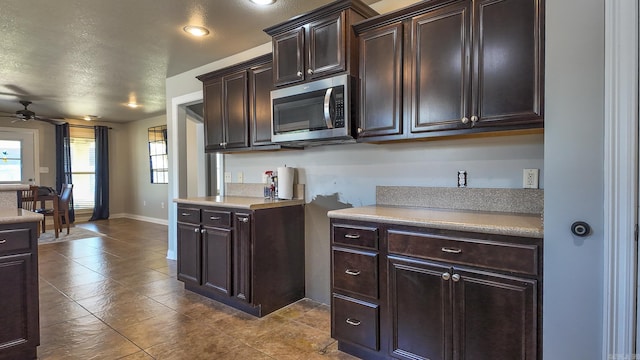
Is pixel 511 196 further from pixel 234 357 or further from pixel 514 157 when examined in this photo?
pixel 234 357

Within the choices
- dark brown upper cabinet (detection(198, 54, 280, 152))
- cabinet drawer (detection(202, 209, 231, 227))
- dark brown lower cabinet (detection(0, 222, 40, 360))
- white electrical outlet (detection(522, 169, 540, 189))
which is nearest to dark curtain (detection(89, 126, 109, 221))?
dark brown upper cabinet (detection(198, 54, 280, 152))

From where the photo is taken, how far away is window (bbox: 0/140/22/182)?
6.83 metres

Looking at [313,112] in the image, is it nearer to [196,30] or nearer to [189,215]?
[196,30]

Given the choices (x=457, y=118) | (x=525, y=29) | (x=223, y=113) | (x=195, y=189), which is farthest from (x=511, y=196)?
(x=195, y=189)

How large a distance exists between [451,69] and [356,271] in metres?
1.27

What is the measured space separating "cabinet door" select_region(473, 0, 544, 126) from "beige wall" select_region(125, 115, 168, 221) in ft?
23.0

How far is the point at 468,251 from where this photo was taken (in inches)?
65.8

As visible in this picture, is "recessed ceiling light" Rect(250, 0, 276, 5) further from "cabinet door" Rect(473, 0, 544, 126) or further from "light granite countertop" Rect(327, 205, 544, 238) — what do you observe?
"light granite countertop" Rect(327, 205, 544, 238)

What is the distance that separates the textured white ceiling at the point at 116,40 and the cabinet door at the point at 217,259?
5.65 ft

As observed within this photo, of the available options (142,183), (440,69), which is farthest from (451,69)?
(142,183)

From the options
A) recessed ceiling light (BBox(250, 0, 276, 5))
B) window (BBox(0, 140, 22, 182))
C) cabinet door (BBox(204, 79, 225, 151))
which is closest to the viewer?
recessed ceiling light (BBox(250, 0, 276, 5))

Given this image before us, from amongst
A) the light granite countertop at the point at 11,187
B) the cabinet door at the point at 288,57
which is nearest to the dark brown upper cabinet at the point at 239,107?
the cabinet door at the point at 288,57

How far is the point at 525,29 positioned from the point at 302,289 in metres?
2.47

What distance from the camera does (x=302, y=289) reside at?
3.09m
